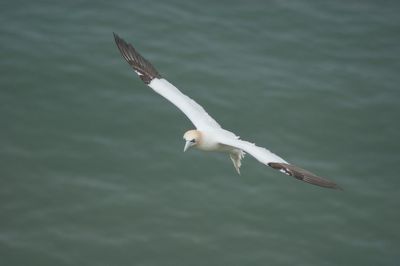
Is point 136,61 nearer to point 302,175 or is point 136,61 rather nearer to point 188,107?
point 188,107

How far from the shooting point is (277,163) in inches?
503

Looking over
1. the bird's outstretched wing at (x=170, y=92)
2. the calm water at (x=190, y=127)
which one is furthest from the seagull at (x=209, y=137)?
the calm water at (x=190, y=127)

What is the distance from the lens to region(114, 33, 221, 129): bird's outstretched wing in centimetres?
1503

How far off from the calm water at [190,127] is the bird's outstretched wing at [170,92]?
137 inches

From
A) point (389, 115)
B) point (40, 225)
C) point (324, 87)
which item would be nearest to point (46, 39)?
point (40, 225)

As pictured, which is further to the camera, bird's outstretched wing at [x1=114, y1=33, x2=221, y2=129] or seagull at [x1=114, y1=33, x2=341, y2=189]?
bird's outstretched wing at [x1=114, y1=33, x2=221, y2=129]

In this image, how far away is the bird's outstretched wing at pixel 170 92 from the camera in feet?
49.3

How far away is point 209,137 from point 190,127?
5768 mm

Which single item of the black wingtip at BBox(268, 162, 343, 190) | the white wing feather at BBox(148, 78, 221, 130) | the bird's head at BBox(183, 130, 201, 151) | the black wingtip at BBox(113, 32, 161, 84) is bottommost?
the black wingtip at BBox(268, 162, 343, 190)

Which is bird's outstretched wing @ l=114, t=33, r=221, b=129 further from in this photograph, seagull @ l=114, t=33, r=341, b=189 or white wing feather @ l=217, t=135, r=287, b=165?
white wing feather @ l=217, t=135, r=287, b=165

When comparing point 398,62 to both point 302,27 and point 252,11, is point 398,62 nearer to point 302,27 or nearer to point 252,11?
point 302,27

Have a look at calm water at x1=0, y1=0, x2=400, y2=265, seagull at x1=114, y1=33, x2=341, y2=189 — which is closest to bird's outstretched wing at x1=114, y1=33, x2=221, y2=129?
seagull at x1=114, y1=33, x2=341, y2=189

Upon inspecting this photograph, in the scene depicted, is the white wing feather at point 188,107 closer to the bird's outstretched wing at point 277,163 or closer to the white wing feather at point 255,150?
the white wing feather at point 255,150

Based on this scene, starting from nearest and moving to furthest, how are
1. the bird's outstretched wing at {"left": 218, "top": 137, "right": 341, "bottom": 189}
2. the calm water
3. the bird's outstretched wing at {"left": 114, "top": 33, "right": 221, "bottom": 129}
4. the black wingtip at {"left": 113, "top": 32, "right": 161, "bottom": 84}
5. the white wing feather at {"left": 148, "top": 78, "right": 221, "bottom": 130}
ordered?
the bird's outstretched wing at {"left": 218, "top": 137, "right": 341, "bottom": 189} → the white wing feather at {"left": 148, "top": 78, "right": 221, "bottom": 130} → the bird's outstretched wing at {"left": 114, "top": 33, "right": 221, "bottom": 129} → the black wingtip at {"left": 113, "top": 32, "right": 161, "bottom": 84} → the calm water
